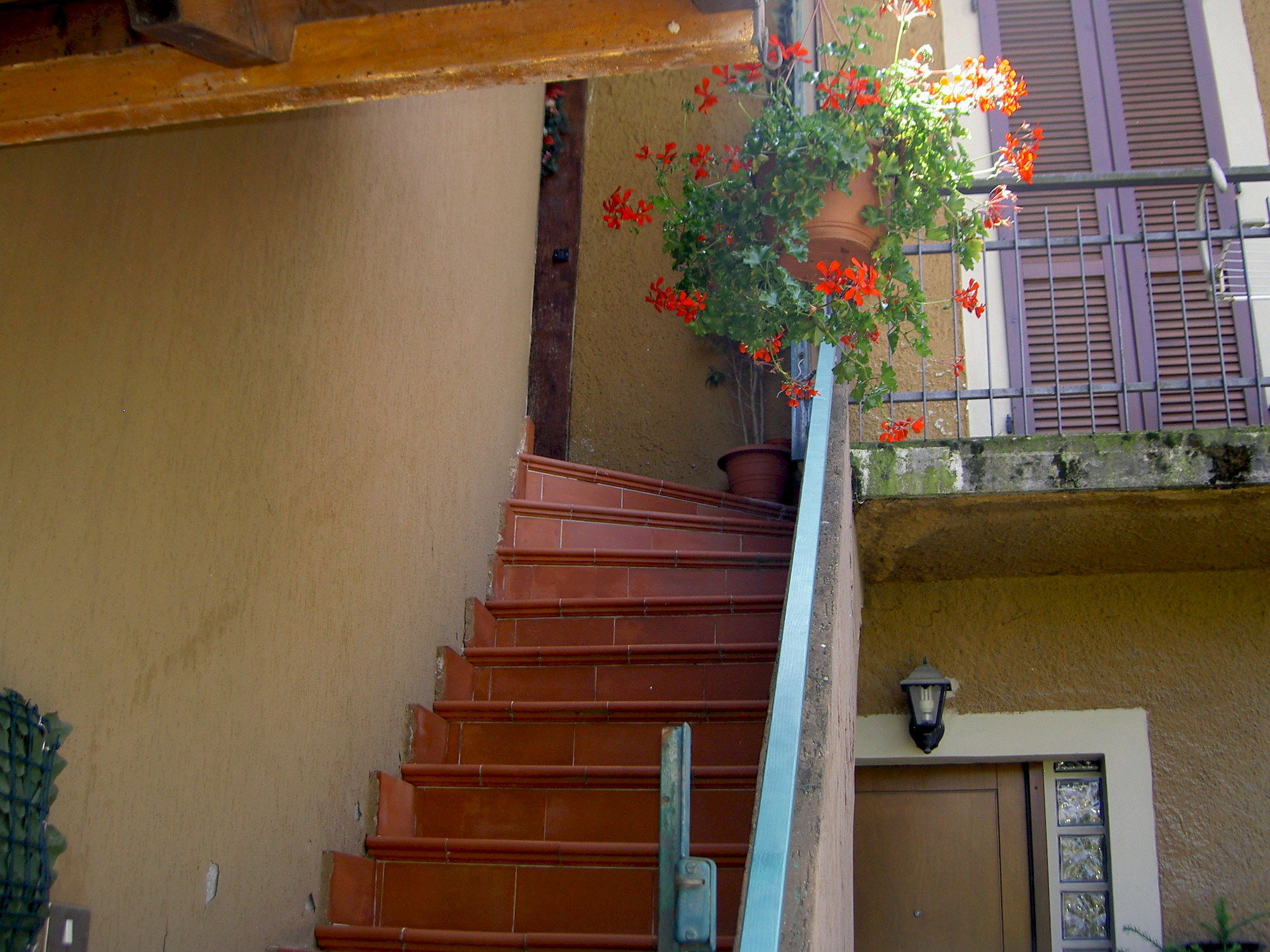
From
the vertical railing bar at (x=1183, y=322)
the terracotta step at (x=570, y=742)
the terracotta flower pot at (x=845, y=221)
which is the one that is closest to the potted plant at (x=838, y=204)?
the terracotta flower pot at (x=845, y=221)

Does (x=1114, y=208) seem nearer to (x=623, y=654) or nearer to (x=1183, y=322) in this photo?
(x=1183, y=322)

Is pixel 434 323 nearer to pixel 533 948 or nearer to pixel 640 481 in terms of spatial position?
pixel 640 481

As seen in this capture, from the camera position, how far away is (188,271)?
2.26m

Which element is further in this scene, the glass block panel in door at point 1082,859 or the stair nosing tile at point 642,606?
the glass block panel in door at point 1082,859

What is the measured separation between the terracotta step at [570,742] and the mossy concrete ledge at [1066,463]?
2.51ft

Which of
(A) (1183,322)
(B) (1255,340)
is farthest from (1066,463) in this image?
(A) (1183,322)

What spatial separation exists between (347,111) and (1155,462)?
2.29 m

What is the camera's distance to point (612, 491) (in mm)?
4172

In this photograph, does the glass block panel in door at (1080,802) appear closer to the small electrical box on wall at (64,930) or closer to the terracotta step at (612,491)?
the terracotta step at (612,491)

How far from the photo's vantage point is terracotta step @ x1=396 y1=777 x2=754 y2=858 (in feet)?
8.90

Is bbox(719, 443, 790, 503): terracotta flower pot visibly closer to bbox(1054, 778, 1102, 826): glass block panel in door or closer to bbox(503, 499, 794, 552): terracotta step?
bbox(503, 499, 794, 552): terracotta step

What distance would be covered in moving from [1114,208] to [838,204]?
1.63 metres

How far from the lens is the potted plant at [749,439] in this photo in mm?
4363

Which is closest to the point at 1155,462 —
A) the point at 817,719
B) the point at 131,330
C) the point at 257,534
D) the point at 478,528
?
the point at 817,719
